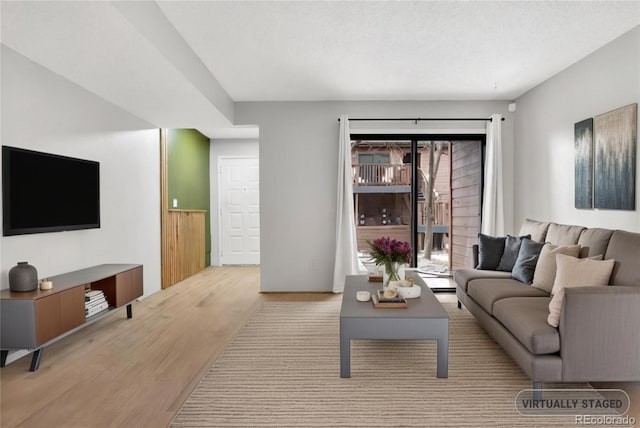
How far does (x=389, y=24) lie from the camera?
3.01 meters

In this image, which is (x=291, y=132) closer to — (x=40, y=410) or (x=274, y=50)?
(x=274, y=50)

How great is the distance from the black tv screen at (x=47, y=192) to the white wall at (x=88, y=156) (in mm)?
88

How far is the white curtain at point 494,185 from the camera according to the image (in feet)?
16.2

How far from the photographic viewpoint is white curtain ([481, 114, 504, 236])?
493 centimetres

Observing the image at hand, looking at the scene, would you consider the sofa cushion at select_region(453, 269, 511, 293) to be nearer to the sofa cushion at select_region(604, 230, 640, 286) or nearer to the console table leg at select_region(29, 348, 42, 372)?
the sofa cushion at select_region(604, 230, 640, 286)

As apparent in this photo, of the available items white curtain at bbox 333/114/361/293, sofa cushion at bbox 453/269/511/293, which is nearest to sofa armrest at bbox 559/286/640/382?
sofa cushion at bbox 453/269/511/293

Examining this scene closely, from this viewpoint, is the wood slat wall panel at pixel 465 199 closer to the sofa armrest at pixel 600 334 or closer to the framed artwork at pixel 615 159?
the framed artwork at pixel 615 159

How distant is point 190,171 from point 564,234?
17.5ft

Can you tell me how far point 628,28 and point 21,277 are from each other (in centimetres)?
496

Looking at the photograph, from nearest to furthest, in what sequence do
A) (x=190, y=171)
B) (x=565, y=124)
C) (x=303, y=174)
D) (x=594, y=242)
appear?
(x=594, y=242), (x=565, y=124), (x=303, y=174), (x=190, y=171)

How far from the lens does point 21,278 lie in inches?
107

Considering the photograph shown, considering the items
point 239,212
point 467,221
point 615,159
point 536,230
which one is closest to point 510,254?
point 536,230

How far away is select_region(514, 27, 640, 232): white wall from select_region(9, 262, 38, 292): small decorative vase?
461 centimetres

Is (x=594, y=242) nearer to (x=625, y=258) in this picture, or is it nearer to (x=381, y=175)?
(x=625, y=258)
